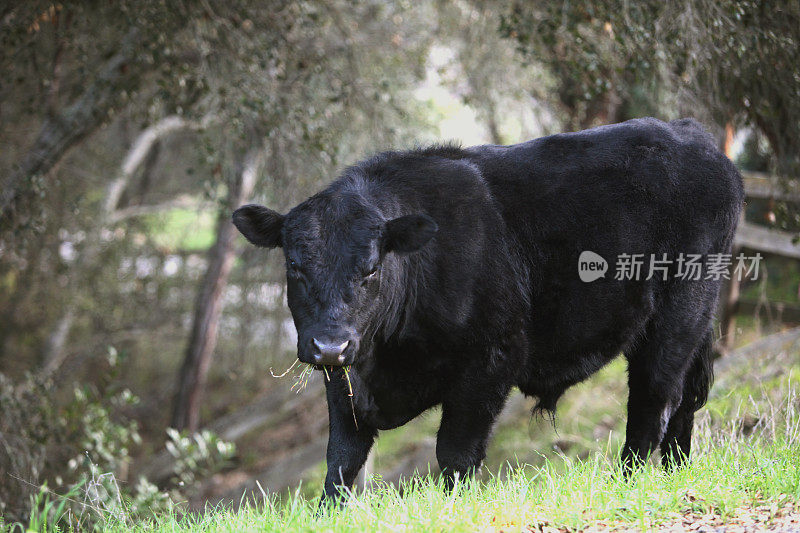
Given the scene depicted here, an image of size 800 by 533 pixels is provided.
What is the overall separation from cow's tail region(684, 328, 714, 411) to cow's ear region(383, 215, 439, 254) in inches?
109

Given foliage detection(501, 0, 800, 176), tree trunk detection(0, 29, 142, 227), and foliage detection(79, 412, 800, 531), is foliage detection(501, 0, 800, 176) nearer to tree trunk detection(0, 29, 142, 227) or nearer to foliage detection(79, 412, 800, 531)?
foliage detection(79, 412, 800, 531)

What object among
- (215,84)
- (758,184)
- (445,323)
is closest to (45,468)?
(215,84)

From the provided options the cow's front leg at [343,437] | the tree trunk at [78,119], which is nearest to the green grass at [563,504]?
the cow's front leg at [343,437]

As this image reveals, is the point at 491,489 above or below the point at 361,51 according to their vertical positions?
below

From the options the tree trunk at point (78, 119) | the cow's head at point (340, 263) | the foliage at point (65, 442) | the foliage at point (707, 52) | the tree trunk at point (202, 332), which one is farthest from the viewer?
the tree trunk at point (202, 332)

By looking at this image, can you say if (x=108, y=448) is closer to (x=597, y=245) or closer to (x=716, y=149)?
(x=597, y=245)

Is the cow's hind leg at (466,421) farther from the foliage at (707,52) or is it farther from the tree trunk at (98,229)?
the tree trunk at (98,229)

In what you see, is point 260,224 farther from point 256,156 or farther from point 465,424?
point 256,156

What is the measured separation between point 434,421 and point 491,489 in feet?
34.4

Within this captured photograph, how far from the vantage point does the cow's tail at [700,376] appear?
20.3ft

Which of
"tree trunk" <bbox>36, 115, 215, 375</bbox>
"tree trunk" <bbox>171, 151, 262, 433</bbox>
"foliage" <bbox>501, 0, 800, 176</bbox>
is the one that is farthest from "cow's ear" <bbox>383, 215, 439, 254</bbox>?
"tree trunk" <bbox>36, 115, 215, 375</bbox>

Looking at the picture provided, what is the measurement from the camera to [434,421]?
14.8 meters

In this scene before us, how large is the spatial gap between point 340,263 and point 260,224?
0.71 meters
